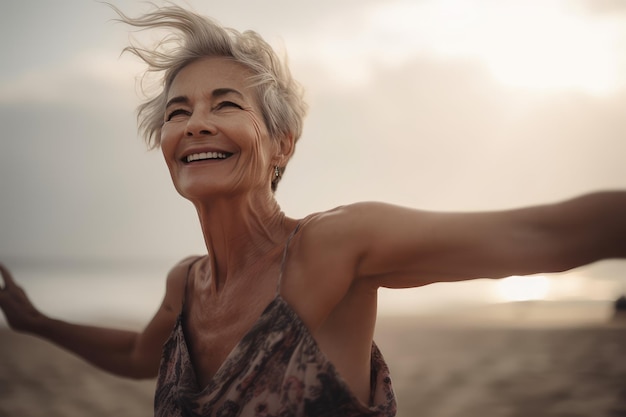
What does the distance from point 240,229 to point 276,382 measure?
0.56 m

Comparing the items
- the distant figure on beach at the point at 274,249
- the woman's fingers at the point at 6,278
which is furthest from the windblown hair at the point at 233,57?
the woman's fingers at the point at 6,278

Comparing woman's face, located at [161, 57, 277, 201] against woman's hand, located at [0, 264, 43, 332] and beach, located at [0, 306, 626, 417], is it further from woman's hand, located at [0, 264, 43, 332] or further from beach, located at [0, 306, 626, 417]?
beach, located at [0, 306, 626, 417]

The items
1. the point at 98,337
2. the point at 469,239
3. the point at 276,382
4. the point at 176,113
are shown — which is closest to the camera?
the point at 469,239

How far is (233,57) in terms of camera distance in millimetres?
2270

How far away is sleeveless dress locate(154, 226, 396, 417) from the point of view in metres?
1.89

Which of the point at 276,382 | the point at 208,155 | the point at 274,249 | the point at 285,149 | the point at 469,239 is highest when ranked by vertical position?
the point at 285,149

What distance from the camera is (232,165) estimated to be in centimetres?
216

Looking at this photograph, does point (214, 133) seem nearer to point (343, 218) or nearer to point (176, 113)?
point (176, 113)

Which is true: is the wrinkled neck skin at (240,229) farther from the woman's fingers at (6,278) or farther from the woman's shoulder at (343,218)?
the woman's fingers at (6,278)

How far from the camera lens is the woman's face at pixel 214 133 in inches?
84.6

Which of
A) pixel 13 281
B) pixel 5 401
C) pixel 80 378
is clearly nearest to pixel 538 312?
pixel 80 378

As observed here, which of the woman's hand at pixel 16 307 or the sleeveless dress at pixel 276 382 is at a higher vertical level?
the woman's hand at pixel 16 307

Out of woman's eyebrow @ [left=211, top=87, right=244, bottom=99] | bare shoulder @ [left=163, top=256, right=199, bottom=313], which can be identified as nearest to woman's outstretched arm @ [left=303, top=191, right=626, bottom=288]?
woman's eyebrow @ [left=211, top=87, right=244, bottom=99]

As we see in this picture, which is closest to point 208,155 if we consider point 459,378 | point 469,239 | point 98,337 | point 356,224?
point 356,224
